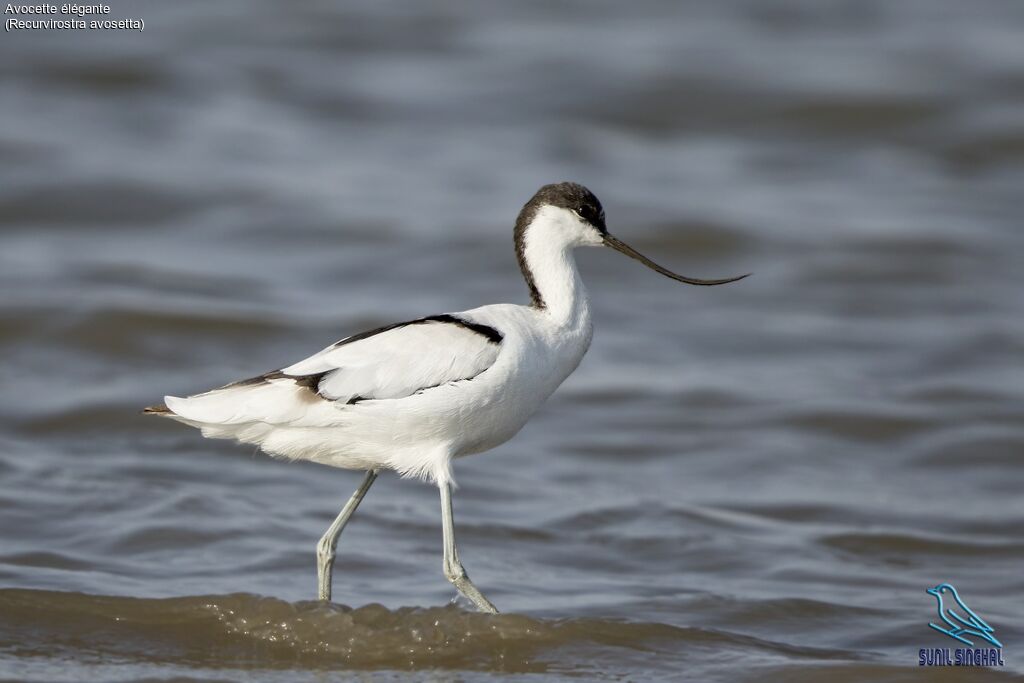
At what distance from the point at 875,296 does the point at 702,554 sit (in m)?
5.61

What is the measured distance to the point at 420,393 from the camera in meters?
6.52

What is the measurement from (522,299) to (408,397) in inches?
275

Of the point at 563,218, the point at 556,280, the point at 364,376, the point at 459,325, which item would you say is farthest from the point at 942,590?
the point at 364,376

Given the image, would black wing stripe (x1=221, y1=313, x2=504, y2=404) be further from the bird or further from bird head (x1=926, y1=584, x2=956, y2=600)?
bird head (x1=926, y1=584, x2=956, y2=600)

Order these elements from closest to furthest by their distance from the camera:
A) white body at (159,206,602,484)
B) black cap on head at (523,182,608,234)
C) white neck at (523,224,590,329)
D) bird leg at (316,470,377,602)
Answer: white body at (159,206,602,484)
white neck at (523,224,590,329)
black cap on head at (523,182,608,234)
bird leg at (316,470,377,602)

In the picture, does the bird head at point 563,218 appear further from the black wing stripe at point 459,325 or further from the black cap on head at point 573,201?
the black wing stripe at point 459,325

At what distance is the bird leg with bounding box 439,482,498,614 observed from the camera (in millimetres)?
6746

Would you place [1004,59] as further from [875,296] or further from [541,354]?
[541,354]

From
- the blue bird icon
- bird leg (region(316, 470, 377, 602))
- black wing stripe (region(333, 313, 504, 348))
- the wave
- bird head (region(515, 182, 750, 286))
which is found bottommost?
the wave

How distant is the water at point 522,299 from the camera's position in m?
7.41

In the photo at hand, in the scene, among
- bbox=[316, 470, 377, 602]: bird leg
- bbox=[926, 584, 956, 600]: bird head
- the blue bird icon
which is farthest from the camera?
bbox=[926, 584, 956, 600]: bird head

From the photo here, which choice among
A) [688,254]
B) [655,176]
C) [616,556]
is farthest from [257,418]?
[655,176]

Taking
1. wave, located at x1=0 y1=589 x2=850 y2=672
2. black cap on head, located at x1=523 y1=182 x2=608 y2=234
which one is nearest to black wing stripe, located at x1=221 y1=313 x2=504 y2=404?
black cap on head, located at x1=523 y1=182 x2=608 y2=234

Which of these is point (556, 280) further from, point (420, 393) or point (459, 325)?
point (420, 393)
